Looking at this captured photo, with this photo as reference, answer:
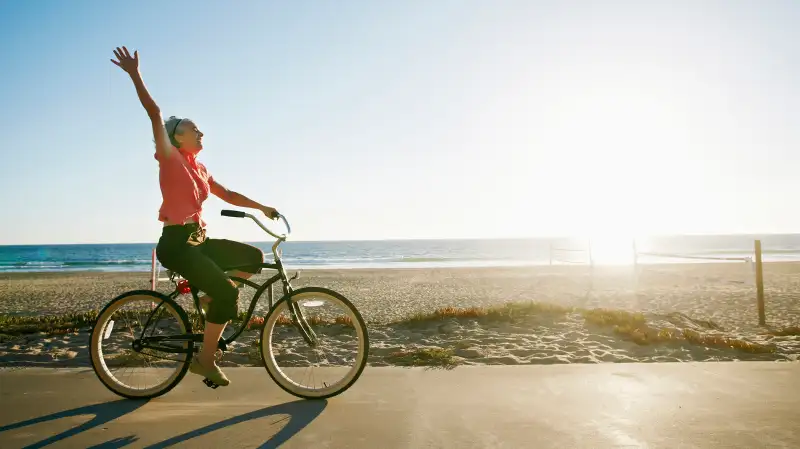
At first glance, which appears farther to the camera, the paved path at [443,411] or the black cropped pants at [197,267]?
the black cropped pants at [197,267]

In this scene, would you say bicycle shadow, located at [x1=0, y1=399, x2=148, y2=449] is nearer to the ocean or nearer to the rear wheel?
the rear wheel

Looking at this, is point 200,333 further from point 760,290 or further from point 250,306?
point 760,290

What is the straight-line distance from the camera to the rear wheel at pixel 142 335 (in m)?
3.89

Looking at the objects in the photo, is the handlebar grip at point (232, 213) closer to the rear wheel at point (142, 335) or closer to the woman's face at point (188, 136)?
the woman's face at point (188, 136)

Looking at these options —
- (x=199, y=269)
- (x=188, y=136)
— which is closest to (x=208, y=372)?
(x=199, y=269)

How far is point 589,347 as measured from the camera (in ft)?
19.9

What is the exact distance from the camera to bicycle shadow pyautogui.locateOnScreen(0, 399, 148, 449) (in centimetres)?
304

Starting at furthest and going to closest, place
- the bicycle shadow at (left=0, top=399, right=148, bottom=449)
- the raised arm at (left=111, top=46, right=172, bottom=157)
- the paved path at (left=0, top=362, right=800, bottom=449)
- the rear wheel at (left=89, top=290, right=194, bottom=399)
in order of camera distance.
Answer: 1. the rear wheel at (left=89, top=290, right=194, bottom=399)
2. the raised arm at (left=111, top=46, right=172, bottom=157)
3. the bicycle shadow at (left=0, top=399, right=148, bottom=449)
4. the paved path at (left=0, top=362, right=800, bottom=449)

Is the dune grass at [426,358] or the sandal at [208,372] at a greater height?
the sandal at [208,372]

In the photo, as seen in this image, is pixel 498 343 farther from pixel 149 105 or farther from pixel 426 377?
pixel 149 105

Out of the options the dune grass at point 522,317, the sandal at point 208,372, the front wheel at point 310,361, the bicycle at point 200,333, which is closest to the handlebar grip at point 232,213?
the bicycle at point 200,333

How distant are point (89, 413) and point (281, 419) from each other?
133cm

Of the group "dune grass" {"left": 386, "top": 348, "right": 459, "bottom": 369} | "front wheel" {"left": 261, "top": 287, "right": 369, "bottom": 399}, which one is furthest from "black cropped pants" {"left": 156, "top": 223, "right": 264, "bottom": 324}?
"dune grass" {"left": 386, "top": 348, "right": 459, "bottom": 369}

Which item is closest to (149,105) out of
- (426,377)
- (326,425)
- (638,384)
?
(326,425)
